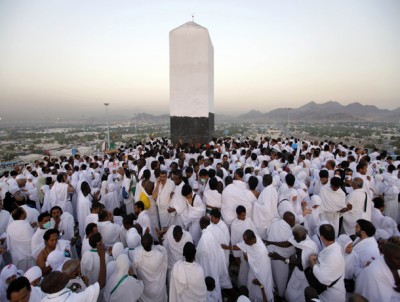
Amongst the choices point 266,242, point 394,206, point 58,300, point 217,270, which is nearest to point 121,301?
point 58,300

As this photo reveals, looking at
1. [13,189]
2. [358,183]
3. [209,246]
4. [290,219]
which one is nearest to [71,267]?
[209,246]

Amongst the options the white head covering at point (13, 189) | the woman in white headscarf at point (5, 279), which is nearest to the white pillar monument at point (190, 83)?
the white head covering at point (13, 189)

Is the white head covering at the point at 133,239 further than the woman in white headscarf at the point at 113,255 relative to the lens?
Yes

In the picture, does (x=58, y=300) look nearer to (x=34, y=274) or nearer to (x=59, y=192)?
(x=34, y=274)

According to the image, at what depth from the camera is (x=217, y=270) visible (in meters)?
3.93

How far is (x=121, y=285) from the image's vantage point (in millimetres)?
3061

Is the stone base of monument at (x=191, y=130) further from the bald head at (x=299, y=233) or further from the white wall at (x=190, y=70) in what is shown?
the bald head at (x=299, y=233)

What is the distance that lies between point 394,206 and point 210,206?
15.1 feet

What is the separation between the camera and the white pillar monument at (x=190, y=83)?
13547 millimetres

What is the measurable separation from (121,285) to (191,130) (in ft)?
37.7

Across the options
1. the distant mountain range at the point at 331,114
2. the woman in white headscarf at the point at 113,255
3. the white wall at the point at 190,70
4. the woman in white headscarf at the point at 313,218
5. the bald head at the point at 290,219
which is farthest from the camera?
the distant mountain range at the point at 331,114

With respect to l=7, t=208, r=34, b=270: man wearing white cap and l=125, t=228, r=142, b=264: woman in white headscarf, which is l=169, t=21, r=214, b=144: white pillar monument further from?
l=125, t=228, r=142, b=264: woman in white headscarf

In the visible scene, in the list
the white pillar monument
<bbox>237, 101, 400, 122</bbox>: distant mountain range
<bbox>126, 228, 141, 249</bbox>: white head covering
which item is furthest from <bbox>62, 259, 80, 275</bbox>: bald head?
<bbox>237, 101, 400, 122</bbox>: distant mountain range

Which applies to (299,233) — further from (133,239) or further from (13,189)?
(13,189)
